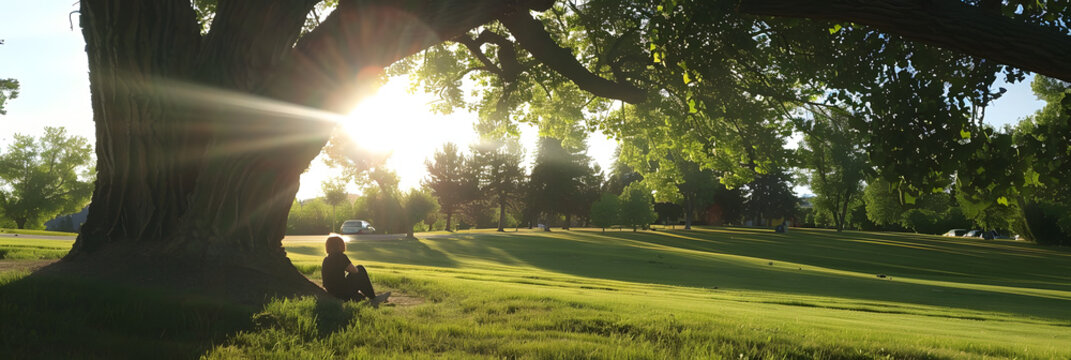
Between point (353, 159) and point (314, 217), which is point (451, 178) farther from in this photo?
point (353, 159)

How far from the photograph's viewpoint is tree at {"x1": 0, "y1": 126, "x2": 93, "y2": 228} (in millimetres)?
61281

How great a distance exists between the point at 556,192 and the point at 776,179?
39.3 meters

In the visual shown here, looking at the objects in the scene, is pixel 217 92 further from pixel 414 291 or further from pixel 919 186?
pixel 919 186

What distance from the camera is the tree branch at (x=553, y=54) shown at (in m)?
10.1

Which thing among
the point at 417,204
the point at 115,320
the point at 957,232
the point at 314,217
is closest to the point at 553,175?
the point at 417,204

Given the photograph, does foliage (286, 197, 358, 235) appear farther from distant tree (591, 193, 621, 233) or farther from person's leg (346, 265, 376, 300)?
person's leg (346, 265, 376, 300)

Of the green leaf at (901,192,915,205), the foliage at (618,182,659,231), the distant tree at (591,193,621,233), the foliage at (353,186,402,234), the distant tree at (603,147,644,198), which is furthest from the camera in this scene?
the distant tree at (603,147,644,198)

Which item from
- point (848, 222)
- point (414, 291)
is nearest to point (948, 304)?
point (414, 291)

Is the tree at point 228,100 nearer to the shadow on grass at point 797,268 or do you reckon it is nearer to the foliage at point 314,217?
the shadow on grass at point 797,268

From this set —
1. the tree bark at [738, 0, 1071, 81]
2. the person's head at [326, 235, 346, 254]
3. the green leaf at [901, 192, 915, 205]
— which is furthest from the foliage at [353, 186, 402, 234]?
the tree bark at [738, 0, 1071, 81]

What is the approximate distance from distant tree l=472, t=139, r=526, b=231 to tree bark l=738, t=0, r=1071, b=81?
6056 centimetres

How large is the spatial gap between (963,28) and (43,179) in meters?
81.8

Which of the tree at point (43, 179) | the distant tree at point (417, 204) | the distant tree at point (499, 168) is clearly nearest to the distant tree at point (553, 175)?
the distant tree at point (499, 168)

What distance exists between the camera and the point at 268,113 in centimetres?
734
